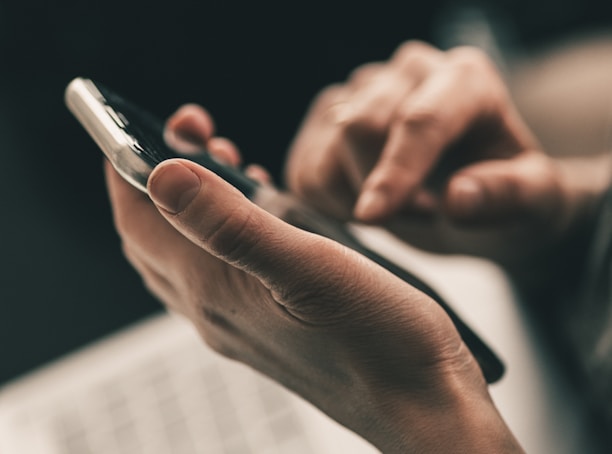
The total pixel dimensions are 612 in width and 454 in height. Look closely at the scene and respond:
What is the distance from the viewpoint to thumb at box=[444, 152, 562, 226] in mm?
463

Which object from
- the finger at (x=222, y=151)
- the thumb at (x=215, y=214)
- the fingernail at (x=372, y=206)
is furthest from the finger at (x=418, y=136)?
the thumb at (x=215, y=214)

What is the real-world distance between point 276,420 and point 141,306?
0.73ft

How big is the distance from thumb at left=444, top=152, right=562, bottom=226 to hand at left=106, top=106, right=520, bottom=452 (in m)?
0.20

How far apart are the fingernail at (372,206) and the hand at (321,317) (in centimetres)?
15

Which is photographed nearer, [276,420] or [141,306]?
[276,420]

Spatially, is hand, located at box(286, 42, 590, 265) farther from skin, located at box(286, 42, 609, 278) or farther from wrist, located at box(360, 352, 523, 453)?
wrist, located at box(360, 352, 523, 453)

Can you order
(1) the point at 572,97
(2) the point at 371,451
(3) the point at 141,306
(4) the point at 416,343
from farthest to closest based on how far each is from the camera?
(1) the point at 572,97
(3) the point at 141,306
(2) the point at 371,451
(4) the point at 416,343

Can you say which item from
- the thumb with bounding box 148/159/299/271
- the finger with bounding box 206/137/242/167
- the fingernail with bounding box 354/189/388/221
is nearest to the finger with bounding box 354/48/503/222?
the fingernail with bounding box 354/189/388/221

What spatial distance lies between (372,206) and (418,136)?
63mm

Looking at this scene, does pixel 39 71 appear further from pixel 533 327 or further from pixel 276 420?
pixel 533 327

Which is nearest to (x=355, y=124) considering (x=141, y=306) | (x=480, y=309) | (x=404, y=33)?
(x=480, y=309)

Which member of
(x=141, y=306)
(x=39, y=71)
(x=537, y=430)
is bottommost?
(x=537, y=430)

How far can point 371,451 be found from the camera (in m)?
0.45

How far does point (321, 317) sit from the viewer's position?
0.25 m
